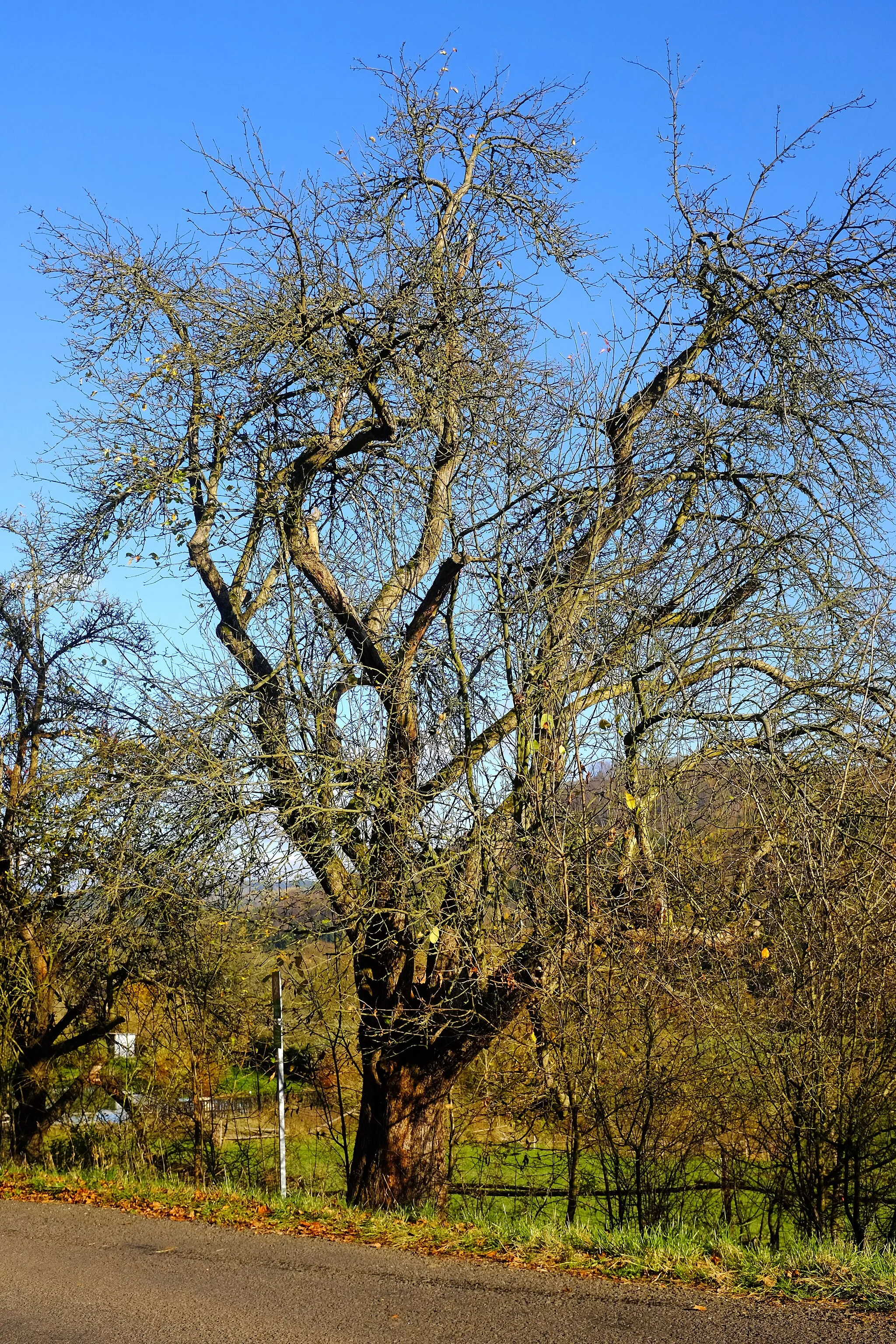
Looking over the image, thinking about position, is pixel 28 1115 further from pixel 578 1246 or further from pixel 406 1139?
pixel 578 1246

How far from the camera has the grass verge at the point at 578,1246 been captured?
529 centimetres

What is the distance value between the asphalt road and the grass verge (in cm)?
17

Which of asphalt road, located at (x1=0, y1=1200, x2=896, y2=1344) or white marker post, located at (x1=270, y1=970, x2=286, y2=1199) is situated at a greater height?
white marker post, located at (x1=270, y1=970, x2=286, y2=1199)

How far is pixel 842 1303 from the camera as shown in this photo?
5.02m

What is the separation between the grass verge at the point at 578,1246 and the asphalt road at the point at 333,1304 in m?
0.17

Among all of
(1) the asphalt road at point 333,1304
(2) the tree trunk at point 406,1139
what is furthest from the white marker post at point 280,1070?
(1) the asphalt road at point 333,1304

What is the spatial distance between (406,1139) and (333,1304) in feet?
13.5

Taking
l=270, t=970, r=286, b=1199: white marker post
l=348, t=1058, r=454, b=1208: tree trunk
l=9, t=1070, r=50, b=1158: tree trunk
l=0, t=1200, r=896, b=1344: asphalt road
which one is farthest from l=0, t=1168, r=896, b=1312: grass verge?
l=9, t=1070, r=50, b=1158: tree trunk

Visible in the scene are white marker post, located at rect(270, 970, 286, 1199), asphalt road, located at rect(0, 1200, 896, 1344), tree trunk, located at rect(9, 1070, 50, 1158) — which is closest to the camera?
asphalt road, located at rect(0, 1200, 896, 1344)

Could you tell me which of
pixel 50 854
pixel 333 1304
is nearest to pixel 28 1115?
pixel 50 854

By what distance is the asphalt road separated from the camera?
16.0ft

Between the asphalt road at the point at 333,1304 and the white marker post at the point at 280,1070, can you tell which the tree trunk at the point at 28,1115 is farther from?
the asphalt road at the point at 333,1304

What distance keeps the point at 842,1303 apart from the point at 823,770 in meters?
4.06

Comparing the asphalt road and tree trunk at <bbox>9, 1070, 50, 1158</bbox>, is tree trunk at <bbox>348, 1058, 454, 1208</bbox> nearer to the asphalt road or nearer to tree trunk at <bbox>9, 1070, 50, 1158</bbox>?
the asphalt road
